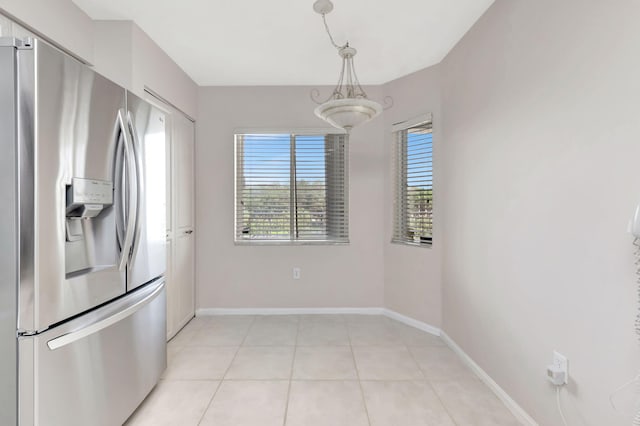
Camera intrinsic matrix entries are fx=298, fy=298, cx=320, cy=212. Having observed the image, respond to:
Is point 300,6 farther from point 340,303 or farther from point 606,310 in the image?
point 340,303

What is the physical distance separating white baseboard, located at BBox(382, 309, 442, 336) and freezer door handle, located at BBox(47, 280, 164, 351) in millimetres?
2322

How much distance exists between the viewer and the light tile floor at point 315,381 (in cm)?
173

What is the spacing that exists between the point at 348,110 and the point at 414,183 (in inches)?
55.2

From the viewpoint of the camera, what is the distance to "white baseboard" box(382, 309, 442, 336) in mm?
2818

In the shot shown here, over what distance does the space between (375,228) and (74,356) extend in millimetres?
2656

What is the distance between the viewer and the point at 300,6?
2.00m

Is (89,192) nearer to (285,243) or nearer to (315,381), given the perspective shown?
(315,381)

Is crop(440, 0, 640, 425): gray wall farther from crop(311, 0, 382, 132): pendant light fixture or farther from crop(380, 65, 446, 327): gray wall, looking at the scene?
crop(311, 0, 382, 132): pendant light fixture

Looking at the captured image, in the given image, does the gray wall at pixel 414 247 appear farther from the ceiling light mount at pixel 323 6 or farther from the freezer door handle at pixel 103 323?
the freezer door handle at pixel 103 323

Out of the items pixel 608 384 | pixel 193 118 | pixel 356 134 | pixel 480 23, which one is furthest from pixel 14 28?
pixel 608 384

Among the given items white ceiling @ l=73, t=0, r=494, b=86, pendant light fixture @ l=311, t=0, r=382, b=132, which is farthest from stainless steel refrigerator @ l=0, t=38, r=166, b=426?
pendant light fixture @ l=311, t=0, r=382, b=132

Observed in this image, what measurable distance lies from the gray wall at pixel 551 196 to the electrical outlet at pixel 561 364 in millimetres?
28

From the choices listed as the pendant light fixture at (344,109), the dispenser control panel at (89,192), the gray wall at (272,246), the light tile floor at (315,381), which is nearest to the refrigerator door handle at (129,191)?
the dispenser control panel at (89,192)

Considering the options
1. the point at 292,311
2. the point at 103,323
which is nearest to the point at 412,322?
the point at 292,311
